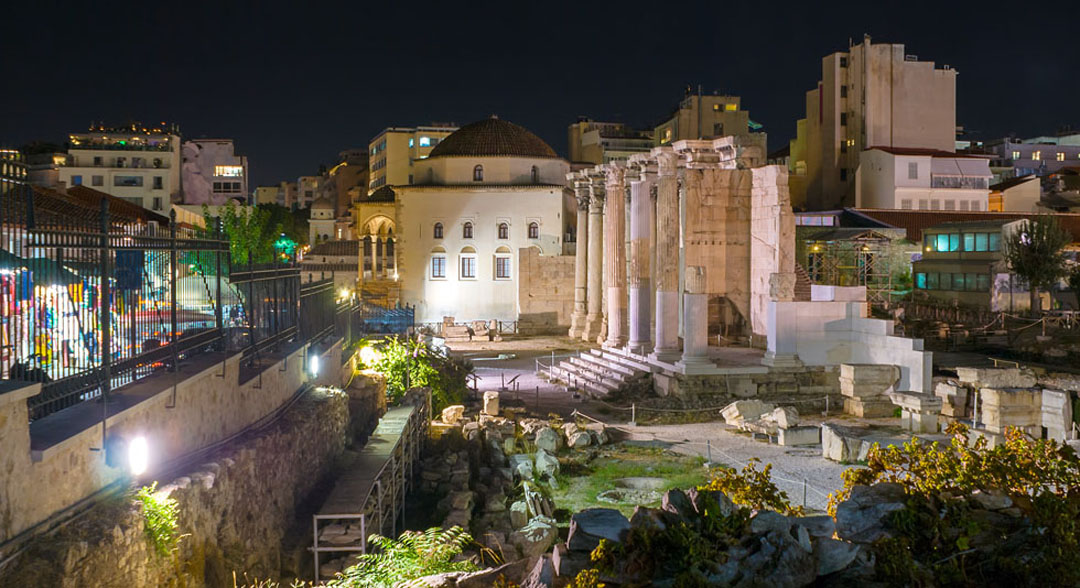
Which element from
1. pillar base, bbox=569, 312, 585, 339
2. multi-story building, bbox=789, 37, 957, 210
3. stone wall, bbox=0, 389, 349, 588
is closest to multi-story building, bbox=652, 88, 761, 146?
multi-story building, bbox=789, 37, 957, 210

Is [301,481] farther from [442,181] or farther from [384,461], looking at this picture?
[442,181]

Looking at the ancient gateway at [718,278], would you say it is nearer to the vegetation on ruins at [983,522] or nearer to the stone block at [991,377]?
→ the stone block at [991,377]

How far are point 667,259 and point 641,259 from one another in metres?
2.47

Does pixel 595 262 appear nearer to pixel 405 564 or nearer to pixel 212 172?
pixel 405 564

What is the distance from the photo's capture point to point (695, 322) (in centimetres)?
2311

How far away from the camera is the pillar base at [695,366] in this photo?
23.1 metres

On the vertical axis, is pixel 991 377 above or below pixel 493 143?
below

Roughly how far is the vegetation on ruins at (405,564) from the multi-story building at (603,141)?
6222 centimetres

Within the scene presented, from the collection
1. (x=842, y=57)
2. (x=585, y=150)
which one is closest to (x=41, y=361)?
(x=842, y=57)

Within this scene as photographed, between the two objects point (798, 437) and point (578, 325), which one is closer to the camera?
point (798, 437)

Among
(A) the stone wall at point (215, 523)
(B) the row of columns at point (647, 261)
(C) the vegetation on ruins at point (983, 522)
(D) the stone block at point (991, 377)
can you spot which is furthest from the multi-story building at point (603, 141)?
(C) the vegetation on ruins at point (983, 522)

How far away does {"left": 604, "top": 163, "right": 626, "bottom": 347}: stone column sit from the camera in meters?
30.2

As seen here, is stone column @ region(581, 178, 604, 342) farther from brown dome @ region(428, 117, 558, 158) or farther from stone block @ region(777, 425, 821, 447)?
stone block @ region(777, 425, 821, 447)

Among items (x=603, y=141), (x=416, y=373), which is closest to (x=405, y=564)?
(x=416, y=373)
